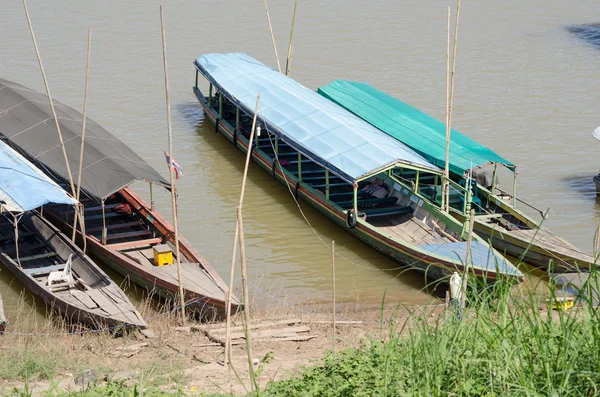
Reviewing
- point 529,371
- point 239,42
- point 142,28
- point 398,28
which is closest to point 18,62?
point 142,28

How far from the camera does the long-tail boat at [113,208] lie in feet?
44.6

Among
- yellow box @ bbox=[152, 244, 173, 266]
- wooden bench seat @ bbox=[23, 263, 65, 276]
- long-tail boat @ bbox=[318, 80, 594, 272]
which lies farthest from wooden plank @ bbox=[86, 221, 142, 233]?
long-tail boat @ bbox=[318, 80, 594, 272]

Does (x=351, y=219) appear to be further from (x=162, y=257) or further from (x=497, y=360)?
(x=497, y=360)

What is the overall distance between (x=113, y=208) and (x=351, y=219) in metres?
4.36

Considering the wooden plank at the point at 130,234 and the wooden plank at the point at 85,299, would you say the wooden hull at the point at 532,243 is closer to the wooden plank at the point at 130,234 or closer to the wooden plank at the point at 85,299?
the wooden plank at the point at 130,234

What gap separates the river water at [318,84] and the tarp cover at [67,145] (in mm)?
1822

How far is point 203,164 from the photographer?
20.4 metres

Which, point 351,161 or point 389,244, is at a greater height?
point 351,161

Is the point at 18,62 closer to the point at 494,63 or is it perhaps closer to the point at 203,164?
the point at 203,164

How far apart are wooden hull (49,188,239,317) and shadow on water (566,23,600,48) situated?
790 inches

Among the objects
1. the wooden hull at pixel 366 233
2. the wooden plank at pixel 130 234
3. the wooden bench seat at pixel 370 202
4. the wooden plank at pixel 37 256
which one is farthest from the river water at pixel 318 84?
the wooden plank at pixel 130 234

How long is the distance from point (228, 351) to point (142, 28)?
2253 cm

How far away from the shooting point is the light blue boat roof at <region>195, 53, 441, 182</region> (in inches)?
632

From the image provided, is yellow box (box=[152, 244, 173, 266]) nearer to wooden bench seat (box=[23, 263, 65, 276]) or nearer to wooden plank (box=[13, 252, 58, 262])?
wooden bench seat (box=[23, 263, 65, 276])
